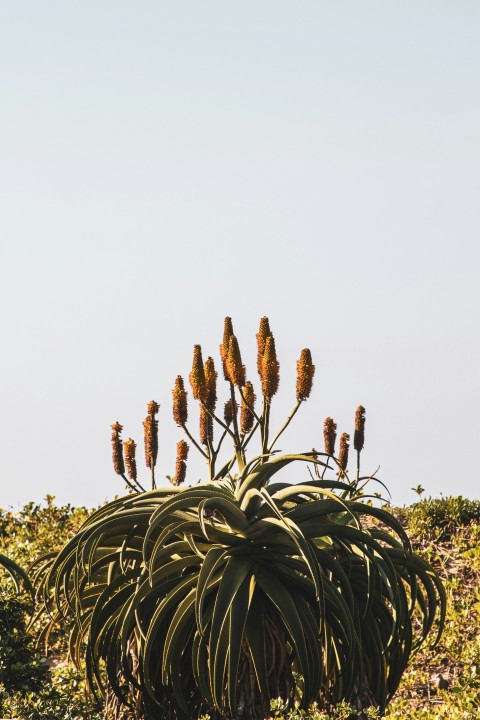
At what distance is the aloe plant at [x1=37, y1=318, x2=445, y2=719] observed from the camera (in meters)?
6.55

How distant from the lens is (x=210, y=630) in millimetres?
6676

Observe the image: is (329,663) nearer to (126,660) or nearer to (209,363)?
(126,660)

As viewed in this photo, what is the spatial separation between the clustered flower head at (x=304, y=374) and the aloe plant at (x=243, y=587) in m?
0.01

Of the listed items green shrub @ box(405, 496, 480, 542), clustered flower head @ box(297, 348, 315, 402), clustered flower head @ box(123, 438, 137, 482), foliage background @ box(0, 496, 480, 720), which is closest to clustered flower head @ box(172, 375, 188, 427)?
clustered flower head @ box(297, 348, 315, 402)

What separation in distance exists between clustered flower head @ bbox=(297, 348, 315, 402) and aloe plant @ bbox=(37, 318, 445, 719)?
0.03ft

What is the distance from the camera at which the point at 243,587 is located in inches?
261

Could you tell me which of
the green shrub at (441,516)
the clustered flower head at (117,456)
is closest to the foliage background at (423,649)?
the green shrub at (441,516)

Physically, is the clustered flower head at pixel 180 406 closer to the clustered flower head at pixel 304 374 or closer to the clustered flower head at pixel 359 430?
the clustered flower head at pixel 304 374

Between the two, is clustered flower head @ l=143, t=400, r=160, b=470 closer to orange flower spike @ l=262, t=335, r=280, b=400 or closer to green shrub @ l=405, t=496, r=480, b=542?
orange flower spike @ l=262, t=335, r=280, b=400

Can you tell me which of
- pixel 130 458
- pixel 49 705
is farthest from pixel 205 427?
pixel 49 705

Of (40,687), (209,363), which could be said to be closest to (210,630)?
(209,363)

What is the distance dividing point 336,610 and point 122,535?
1.73 metres

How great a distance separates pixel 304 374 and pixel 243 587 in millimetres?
1469

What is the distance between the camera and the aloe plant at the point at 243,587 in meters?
6.55
